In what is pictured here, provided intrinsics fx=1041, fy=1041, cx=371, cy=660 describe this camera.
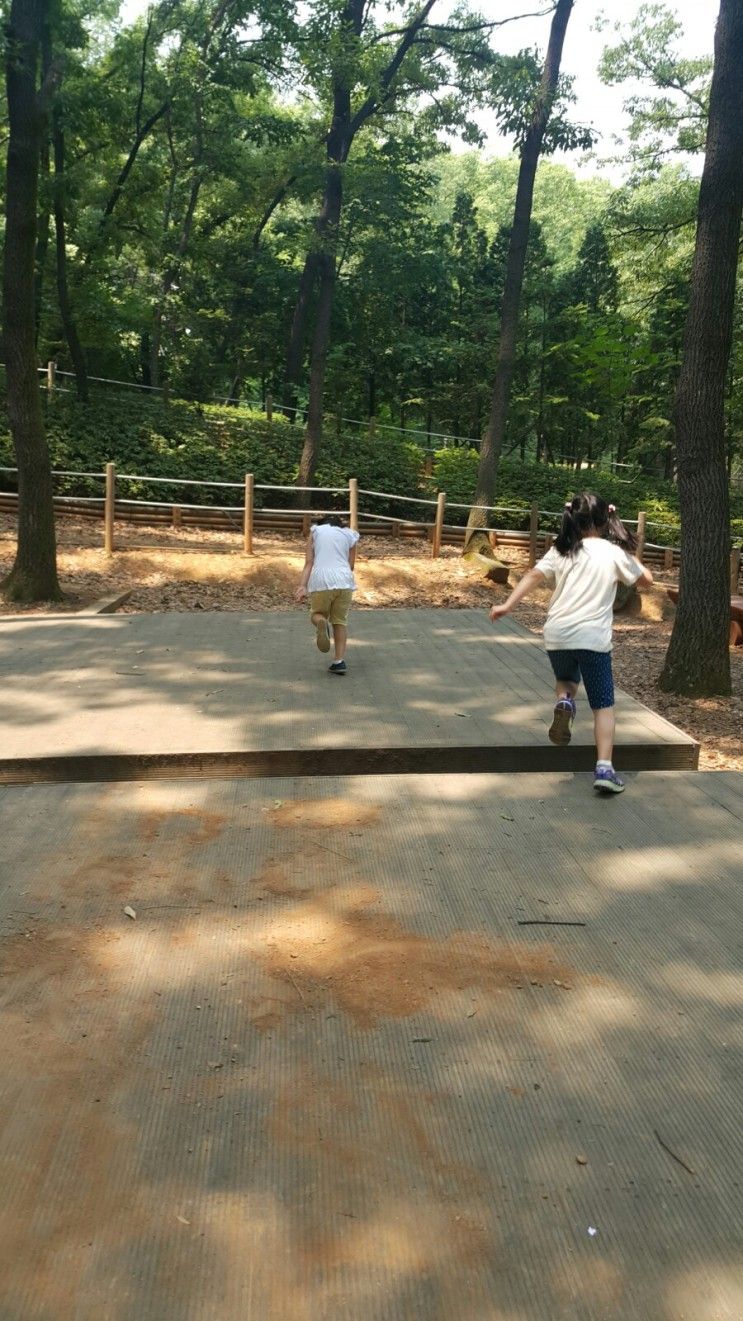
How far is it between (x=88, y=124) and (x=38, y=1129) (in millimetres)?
22730

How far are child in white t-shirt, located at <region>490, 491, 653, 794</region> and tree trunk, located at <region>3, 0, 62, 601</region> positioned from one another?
7403 millimetres

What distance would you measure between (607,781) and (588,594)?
95 cm

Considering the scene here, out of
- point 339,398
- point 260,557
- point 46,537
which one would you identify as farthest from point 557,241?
point 46,537

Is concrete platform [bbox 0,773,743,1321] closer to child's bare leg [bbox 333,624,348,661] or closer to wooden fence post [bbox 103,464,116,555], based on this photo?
child's bare leg [bbox 333,624,348,661]

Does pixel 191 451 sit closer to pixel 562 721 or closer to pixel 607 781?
pixel 562 721

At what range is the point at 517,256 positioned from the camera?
17.5 meters

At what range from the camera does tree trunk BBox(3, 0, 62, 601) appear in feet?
34.9

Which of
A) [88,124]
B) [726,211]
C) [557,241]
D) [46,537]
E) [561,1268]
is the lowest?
[561,1268]

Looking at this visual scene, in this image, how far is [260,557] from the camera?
1594 cm

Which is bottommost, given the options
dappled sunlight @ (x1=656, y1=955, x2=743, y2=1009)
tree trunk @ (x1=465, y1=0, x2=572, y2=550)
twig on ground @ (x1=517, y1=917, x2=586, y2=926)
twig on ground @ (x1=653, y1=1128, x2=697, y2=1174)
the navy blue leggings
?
twig on ground @ (x1=653, y1=1128, x2=697, y2=1174)

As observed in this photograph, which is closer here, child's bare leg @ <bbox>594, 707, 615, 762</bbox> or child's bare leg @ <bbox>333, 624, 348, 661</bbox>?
child's bare leg @ <bbox>594, 707, 615, 762</bbox>

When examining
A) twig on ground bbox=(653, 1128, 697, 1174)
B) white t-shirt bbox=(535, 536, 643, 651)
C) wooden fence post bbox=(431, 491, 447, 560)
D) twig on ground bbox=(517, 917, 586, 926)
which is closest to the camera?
twig on ground bbox=(653, 1128, 697, 1174)

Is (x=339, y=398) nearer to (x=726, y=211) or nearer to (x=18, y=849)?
(x=726, y=211)

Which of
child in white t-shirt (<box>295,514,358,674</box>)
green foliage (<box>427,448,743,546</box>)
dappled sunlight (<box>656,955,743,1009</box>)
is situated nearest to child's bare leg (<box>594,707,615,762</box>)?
dappled sunlight (<box>656,955,743,1009</box>)
